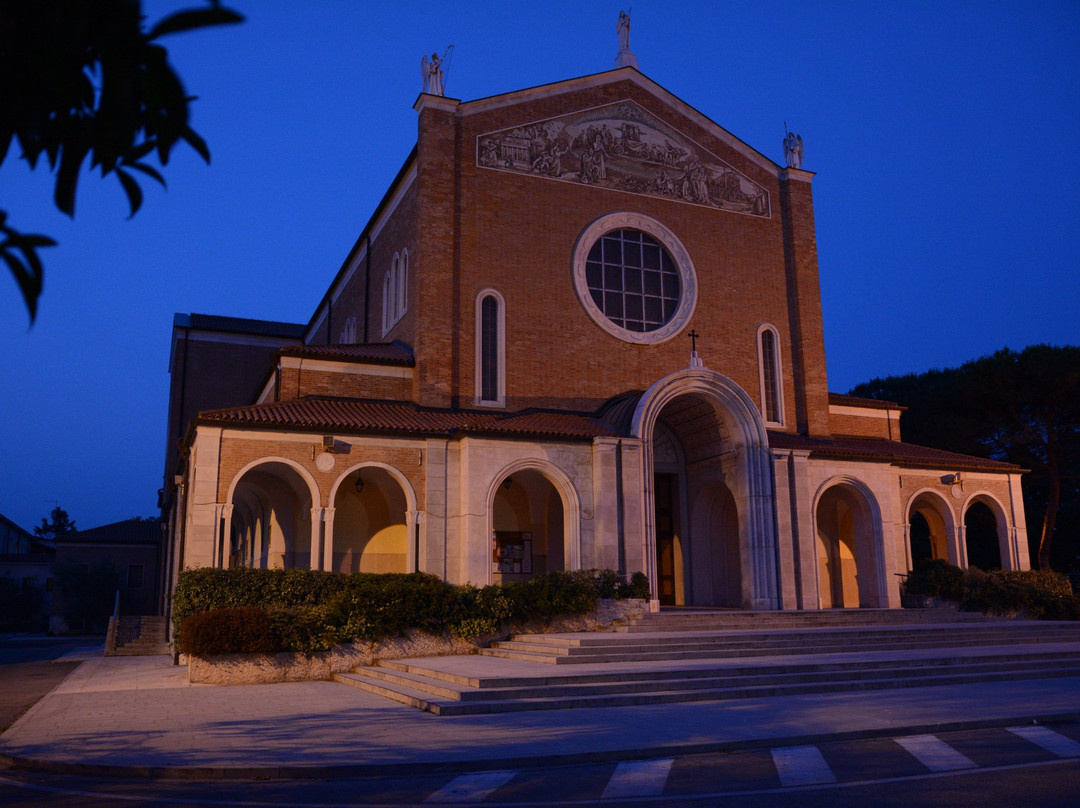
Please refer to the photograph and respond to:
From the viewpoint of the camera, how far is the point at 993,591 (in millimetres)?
23859

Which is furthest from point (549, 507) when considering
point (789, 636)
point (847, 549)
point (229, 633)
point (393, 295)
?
point (229, 633)

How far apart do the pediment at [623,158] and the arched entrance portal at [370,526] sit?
9342 mm

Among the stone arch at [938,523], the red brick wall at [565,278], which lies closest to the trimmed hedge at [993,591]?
the stone arch at [938,523]

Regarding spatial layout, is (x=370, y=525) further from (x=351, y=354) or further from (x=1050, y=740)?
(x=1050, y=740)

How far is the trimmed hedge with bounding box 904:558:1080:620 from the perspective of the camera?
23.9 meters

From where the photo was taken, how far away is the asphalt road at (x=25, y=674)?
14.3 m

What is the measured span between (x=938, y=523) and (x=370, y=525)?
17.9 metres

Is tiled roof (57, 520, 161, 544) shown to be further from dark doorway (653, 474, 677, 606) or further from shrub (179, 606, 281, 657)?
shrub (179, 606, 281, 657)

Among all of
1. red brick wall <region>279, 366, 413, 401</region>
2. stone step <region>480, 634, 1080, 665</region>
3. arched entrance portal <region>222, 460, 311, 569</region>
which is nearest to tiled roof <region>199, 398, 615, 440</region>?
red brick wall <region>279, 366, 413, 401</region>

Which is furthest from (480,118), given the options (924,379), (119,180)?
(924,379)

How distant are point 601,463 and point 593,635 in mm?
4668

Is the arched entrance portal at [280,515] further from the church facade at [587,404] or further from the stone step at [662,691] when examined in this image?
the stone step at [662,691]

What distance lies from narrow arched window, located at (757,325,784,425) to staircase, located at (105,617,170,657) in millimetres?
18548

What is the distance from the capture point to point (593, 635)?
18.5 m
